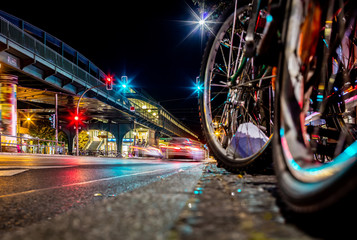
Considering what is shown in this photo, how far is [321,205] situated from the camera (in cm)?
45

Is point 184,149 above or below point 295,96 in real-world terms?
below

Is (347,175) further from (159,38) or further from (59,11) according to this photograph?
(59,11)

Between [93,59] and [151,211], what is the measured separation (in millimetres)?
39048

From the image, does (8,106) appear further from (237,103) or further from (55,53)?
(237,103)

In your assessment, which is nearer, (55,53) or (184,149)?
(184,149)

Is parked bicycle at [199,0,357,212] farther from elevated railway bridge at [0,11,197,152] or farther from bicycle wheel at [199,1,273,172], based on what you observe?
elevated railway bridge at [0,11,197,152]

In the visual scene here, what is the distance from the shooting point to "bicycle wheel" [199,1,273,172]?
208 cm

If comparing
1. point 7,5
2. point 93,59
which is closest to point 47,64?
point 7,5

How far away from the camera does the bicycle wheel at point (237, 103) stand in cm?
208

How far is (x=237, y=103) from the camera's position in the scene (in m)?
2.42

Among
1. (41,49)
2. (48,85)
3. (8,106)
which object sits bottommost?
(8,106)

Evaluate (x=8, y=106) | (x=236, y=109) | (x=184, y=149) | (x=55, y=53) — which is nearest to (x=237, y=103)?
(x=236, y=109)

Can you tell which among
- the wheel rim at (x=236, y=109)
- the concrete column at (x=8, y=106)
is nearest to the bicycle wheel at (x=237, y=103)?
the wheel rim at (x=236, y=109)

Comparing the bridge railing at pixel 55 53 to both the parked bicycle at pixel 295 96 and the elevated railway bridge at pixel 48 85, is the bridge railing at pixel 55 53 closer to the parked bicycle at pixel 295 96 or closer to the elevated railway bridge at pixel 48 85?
the elevated railway bridge at pixel 48 85
